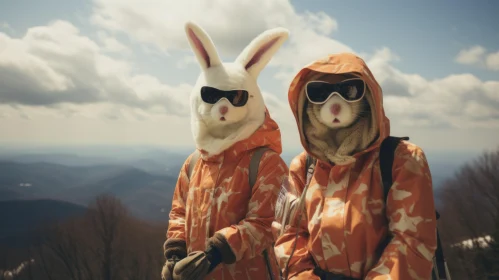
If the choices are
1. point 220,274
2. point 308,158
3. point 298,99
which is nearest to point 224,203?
point 220,274

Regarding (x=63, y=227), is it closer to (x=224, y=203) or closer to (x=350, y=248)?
(x=224, y=203)

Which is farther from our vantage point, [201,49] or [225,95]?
[201,49]

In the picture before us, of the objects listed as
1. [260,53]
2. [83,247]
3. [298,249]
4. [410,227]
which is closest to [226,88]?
[260,53]

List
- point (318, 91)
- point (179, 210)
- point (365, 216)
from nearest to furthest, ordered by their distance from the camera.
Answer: point (365, 216) < point (318, 91) < point (179, 210)

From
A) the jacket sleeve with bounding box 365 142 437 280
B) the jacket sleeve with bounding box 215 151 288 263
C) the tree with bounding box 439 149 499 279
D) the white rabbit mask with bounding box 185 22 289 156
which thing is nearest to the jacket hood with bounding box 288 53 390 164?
the jacket sleeve with bounding box 365 142 437 280

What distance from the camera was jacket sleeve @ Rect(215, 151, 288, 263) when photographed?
12.1ft

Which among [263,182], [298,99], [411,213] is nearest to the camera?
[411,213]

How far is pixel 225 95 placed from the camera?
4348 millimetres

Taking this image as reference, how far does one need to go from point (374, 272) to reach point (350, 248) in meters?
0.22

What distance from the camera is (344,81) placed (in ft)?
9.14

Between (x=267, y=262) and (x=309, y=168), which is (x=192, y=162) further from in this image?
(x=309, y=168)

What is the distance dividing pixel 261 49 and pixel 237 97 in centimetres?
80

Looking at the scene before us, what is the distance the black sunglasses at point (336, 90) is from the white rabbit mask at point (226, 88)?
147 cm

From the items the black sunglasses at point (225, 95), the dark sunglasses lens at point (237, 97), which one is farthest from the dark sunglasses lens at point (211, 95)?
the dark sunglasses lens at point (237, 97)
